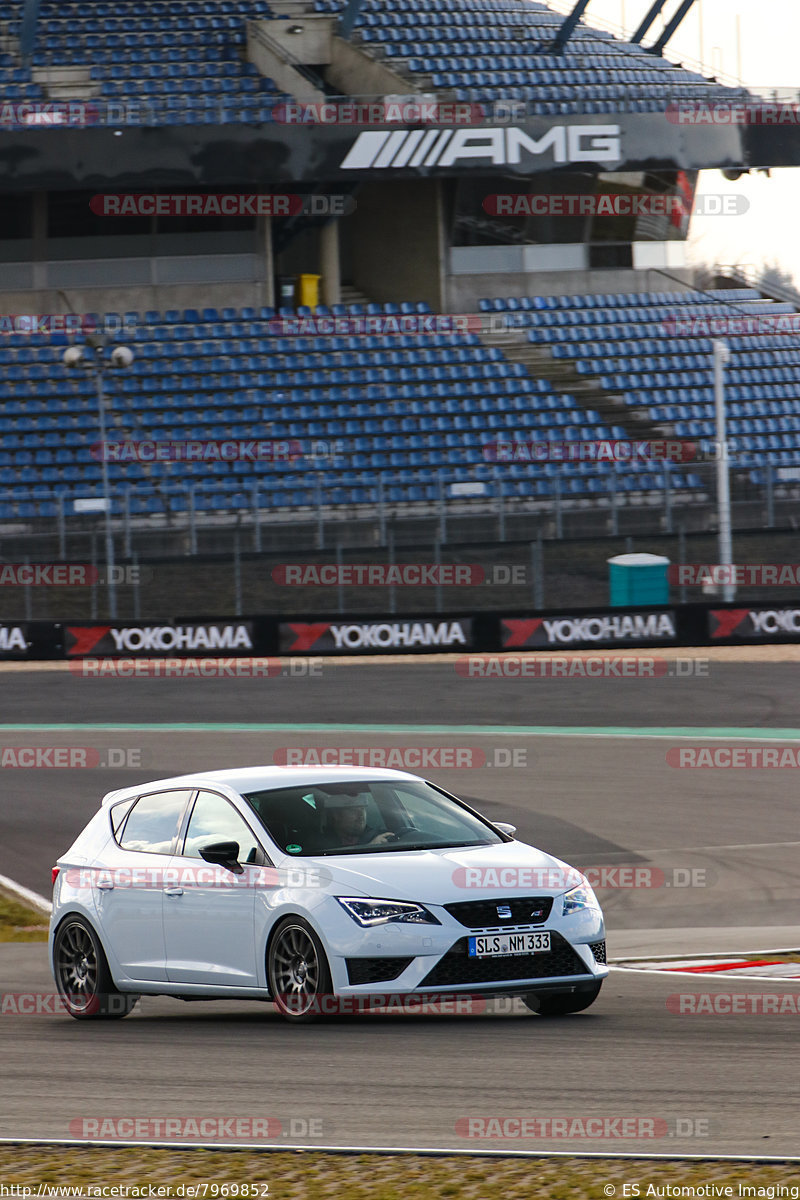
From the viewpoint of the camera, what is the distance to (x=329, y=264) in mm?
39344

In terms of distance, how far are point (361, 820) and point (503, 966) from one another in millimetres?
1154

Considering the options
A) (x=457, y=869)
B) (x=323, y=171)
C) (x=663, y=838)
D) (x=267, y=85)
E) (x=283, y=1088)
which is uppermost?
(x=267, y=85)

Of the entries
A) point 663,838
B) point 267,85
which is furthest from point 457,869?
point 267,85

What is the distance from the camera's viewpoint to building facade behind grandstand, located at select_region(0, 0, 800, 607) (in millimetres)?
29797

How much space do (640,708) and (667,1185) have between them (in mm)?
17880

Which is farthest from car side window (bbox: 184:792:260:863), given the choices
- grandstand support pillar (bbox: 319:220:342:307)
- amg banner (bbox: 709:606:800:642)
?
grandstand support pillar (bbox: 319:220:342:307)

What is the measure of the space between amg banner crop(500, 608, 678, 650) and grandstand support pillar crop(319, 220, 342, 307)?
16092mm

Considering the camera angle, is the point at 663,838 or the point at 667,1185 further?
the point at 663,838

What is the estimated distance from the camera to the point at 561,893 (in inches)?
321

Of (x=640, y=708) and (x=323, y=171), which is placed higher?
(x=323, y=171)

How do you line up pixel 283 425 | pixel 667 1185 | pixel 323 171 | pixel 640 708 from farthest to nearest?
pixel 323 171 < pixel 283 425 < pixel 640 708 < pixel 667 1185

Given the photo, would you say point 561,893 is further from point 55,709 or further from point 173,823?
point 55,709

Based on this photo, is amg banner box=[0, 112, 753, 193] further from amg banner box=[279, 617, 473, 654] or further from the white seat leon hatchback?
the white seat leon hatchback

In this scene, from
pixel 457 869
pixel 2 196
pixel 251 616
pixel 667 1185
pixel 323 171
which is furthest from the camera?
pixel 2 196
